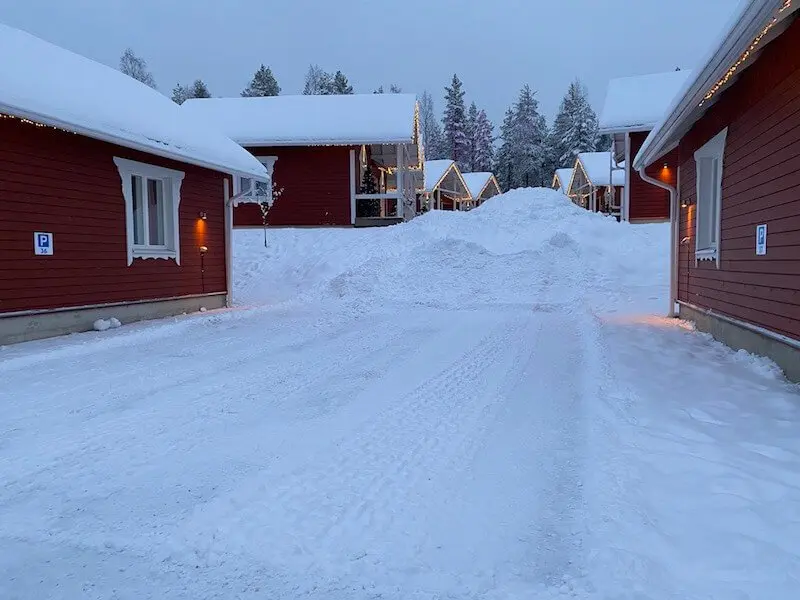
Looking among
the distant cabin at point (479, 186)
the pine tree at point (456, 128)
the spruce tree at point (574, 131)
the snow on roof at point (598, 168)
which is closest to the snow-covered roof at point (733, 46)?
the snow on roof at point (598, 168)

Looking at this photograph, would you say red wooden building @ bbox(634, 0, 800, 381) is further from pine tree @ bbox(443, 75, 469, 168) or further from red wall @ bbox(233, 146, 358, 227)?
pine tree @ bbox(443, 75, 469, 168)

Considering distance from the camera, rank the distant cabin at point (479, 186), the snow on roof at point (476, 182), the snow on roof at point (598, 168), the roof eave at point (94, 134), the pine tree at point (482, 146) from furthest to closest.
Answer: the pine tree at point (482, 146), the distant cabin at point (479, 186), the snow on roof at point (476, 182), the snow on roof at point (598, 168), the roof eave at point (94, 134)

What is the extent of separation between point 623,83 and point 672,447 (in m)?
24.0

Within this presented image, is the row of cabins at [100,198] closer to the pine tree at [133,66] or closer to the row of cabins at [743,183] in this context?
the row of cabins at [743,183]

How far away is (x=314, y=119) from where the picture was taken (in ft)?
78.0

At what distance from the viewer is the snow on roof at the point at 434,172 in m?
41.9

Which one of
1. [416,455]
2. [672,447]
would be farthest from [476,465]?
[672,447]

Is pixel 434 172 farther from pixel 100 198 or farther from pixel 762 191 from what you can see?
pixel 762 191

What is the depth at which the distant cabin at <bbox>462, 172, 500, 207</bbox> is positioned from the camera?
2041 inches

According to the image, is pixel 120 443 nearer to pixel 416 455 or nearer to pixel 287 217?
pixel 416 455

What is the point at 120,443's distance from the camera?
429 centimetres

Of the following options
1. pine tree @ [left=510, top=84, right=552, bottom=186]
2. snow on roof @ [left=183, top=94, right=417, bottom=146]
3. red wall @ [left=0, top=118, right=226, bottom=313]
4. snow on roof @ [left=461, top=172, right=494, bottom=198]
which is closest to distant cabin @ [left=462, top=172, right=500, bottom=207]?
snow on roof @ [left=461, top=172, right=494, bottom=198]

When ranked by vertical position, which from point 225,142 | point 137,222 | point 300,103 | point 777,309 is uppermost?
point 300,103

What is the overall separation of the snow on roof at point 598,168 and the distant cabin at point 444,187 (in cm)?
935
